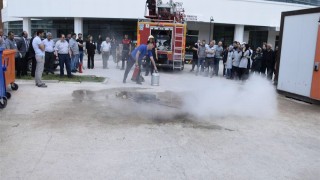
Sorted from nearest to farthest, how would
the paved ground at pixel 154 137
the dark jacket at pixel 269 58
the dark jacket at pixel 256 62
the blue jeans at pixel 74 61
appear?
the paved ground at pixel 154 137
the dark jacket at pixel 269 58
the dark jacket at pixel 256 62
the blue jeans at pixel 74 61

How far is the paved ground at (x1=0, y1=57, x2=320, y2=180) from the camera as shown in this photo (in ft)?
14.4

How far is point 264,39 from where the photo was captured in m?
38.2

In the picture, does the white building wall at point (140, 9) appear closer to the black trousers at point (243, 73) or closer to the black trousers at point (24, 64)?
the black trousers at point (243, 73)

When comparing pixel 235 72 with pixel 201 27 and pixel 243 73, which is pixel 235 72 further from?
pixel 201 27

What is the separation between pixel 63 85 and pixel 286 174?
26.2 ft

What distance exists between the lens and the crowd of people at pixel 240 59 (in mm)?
13477

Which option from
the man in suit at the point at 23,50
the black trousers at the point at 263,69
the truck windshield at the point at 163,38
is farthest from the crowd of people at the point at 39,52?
the black trousers at the point at 263,69

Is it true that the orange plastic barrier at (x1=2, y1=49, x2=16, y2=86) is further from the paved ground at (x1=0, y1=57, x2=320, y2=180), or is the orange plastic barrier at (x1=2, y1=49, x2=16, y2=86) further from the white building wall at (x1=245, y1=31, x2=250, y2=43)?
the white building wall at (x1=245, y1=31, x2=250, y2=43)

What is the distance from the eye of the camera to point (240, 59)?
14070mm

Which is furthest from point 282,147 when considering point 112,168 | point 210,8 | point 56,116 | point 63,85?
point 210,8

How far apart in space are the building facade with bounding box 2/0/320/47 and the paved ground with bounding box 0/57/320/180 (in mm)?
21907

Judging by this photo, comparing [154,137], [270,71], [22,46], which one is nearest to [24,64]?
[22,46]

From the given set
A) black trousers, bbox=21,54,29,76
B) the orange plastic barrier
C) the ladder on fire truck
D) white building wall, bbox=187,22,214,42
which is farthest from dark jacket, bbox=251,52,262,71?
white building wall, bbox=187,22,214,42

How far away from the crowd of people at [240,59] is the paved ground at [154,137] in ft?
13.4
